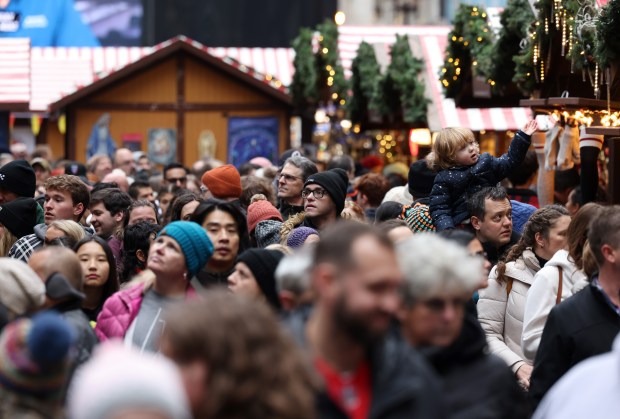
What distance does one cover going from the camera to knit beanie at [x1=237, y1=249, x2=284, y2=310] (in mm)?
6469

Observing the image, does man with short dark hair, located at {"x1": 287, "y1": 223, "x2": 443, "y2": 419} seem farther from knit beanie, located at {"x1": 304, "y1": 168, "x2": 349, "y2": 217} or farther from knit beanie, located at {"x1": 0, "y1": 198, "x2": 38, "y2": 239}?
knit beanie, located at {"x1": 0, "y1": 198, "x2": 38, "y2": 239}

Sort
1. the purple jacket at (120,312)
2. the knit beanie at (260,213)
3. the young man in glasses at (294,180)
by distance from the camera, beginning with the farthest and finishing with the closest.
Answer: the young man in glasses at (294,180) → the knit beanie at (260,213) → the purple jacket at (120,312)

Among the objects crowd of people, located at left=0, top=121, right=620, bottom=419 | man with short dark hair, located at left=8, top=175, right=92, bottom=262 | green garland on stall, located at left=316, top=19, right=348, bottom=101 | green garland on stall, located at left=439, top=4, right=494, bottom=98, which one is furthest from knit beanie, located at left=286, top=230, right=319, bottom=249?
green garland on stall, located at left=316, top=19, right=348, bottom=101

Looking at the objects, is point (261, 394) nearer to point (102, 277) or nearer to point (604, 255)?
point (604, 255)

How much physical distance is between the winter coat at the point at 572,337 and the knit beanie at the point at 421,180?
15.3 feet

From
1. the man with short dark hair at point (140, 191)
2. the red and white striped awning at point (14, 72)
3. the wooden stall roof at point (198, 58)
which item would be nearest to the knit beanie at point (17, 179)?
the man with short dark hair at point (140, 191)

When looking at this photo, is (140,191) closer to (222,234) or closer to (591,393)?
(222,234)

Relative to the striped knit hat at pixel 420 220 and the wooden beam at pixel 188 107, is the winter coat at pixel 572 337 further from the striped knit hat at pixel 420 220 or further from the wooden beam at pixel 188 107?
the wooden beam at pixel 188 107

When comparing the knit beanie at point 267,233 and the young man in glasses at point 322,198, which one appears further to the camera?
the knit beanie at point 267,233

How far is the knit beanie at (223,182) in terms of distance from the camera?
1062 cm

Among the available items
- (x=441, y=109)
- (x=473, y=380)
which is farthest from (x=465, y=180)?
(x=441, y=109)

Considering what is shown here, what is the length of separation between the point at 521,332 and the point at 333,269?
4.30 metres

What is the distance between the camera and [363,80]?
2133 cm

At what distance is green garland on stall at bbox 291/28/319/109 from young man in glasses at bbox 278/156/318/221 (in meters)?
13.6
